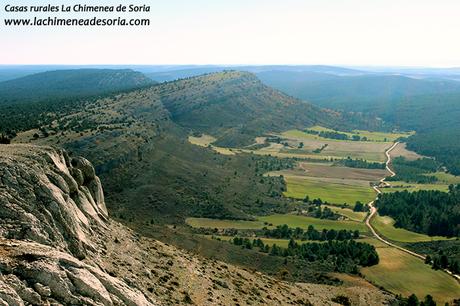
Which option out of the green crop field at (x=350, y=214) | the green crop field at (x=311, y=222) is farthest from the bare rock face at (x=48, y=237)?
the green crop field at (x=350, y=214)

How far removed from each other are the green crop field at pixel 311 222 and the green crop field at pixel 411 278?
115 ft

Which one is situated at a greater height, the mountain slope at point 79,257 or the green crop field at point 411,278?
the mountain slope at point 79,257

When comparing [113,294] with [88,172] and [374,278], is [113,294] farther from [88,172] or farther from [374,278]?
[374,278]

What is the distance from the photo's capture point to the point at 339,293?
82.1 m

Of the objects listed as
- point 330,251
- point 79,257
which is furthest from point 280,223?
point 79,257

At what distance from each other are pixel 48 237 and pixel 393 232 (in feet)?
511

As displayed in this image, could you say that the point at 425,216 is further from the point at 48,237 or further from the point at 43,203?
the point at 48,237

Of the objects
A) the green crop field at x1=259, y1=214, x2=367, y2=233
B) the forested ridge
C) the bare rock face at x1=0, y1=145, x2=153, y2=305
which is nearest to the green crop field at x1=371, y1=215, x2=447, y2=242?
the forested ridge

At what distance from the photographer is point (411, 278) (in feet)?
380

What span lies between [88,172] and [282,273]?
158ft

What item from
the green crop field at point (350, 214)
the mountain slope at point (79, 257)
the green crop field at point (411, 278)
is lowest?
the green crop field at point (350, 214)

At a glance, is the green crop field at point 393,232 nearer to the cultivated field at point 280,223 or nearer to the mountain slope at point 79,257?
the cultivated field at point 280,223

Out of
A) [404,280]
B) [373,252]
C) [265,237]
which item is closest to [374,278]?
[404,280]

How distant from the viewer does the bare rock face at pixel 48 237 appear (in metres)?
27.0
